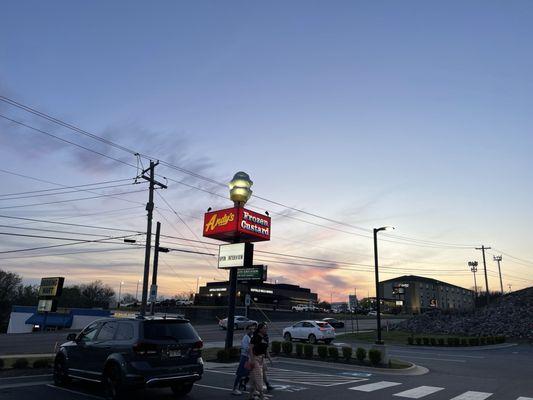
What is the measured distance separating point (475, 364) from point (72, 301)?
117 m

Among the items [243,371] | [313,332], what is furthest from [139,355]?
[313,332]

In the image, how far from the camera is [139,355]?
9367 millimetres

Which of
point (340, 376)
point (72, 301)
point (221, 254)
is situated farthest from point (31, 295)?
point (340, 376)

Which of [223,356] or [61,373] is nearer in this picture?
[61,373]

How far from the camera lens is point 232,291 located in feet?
69.1

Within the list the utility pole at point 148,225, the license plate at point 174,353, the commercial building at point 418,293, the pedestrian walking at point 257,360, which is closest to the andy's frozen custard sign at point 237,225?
the utility pole at point 148,225

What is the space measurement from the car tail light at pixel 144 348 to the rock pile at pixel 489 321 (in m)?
44.6

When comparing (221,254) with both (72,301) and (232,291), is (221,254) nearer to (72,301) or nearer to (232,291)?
(232,291)

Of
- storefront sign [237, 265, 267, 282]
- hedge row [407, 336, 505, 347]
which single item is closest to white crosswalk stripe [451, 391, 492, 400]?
storefront sign [237, 265, 267, 282]

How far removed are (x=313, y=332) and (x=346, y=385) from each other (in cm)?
1673

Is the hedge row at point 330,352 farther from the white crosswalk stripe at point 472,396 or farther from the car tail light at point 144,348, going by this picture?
the car tail light at point 144,348

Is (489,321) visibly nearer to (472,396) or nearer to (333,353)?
(333,353)

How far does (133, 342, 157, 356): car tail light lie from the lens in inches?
369

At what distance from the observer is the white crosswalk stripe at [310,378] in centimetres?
1404
